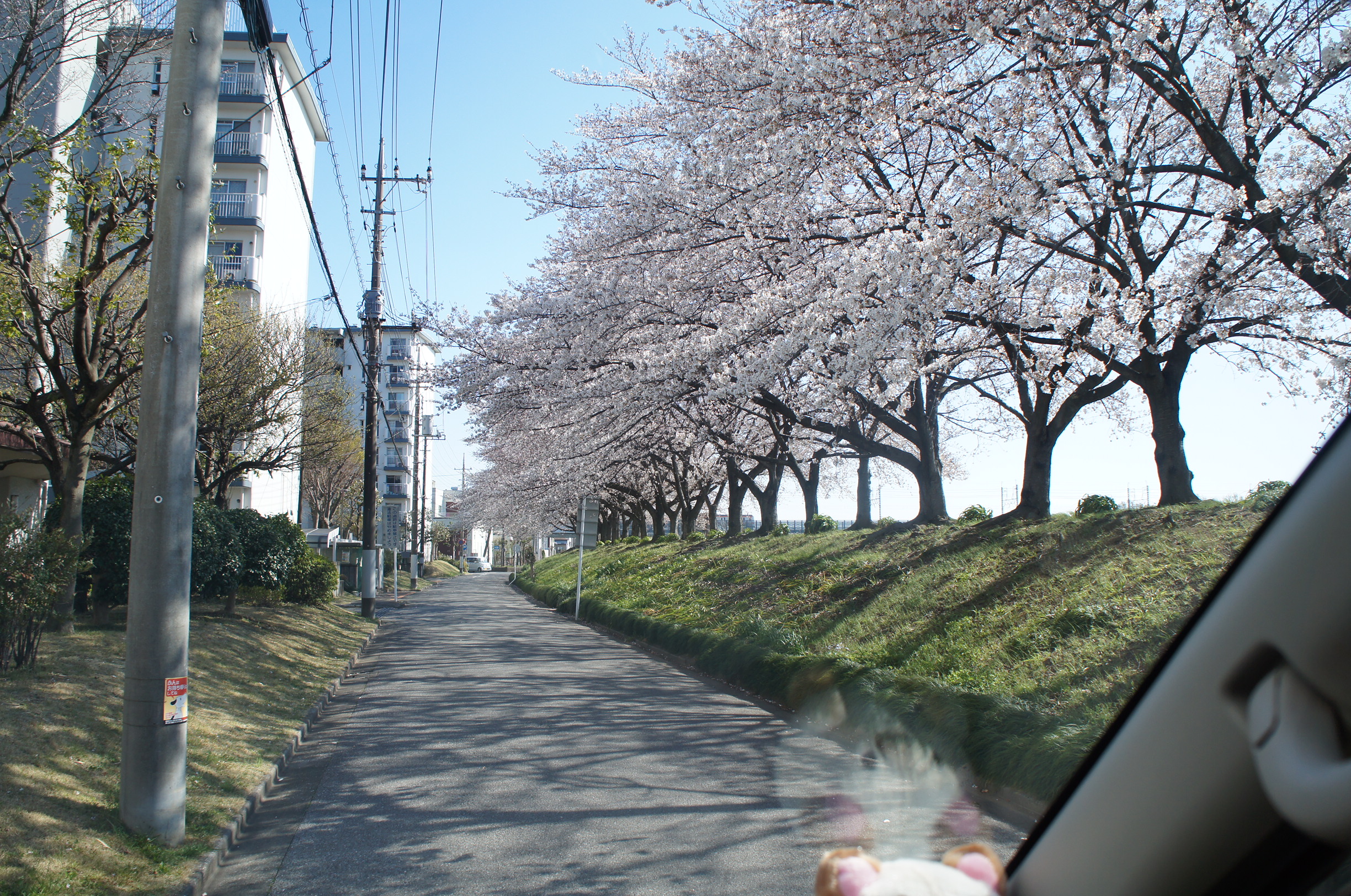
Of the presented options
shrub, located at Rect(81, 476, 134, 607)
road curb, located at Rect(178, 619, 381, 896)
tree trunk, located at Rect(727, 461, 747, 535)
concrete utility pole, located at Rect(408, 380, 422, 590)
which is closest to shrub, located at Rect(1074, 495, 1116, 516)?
road curb, located at Rect(178, 619, 381, 896)

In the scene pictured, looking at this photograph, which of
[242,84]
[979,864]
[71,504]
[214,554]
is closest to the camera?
[979,864]

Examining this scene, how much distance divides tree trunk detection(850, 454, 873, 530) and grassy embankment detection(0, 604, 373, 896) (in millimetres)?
12597

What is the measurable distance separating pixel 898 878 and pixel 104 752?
718cm

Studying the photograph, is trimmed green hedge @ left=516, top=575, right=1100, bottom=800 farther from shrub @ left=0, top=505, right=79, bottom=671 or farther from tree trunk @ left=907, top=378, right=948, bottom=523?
shrub @ left=0, top=505, right=79, bottom=671

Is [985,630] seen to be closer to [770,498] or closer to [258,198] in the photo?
[770,498]

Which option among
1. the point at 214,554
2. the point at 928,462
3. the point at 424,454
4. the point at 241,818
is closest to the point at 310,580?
the point at 214,554

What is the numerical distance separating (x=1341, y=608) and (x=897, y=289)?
8.87 m

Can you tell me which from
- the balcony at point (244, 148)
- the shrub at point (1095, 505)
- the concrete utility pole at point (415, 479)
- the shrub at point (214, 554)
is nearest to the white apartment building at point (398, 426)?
the concrete utility pole at point (415, 479)

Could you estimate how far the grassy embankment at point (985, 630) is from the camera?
7035 millimetres

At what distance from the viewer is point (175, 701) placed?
586 centimetres

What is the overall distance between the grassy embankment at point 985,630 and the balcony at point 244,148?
26.1m

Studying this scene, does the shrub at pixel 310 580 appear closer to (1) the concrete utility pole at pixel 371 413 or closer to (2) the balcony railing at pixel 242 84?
(1) the concrete utility pole at pixel 371 413

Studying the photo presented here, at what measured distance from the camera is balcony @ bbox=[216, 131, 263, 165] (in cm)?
3316

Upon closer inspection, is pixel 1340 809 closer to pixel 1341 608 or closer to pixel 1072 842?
pixel 1341 608
